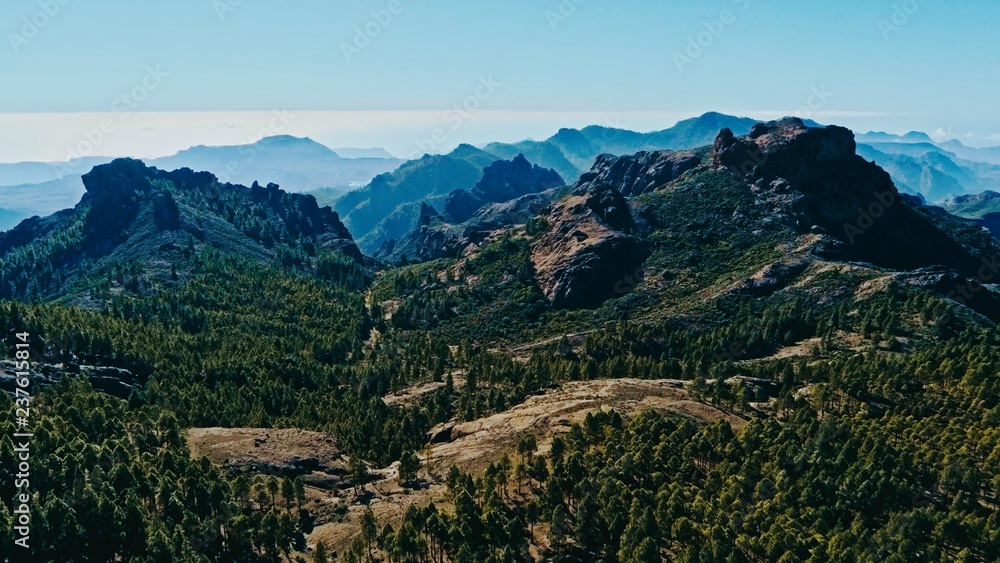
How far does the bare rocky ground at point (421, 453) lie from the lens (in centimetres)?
9831

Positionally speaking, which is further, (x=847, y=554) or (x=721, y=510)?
(x=721, y=510)

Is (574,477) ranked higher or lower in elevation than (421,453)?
higher

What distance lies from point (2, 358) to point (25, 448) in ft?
307

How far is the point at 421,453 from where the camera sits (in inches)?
4906

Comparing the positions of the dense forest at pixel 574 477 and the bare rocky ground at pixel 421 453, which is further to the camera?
the bare rocky ground at pixel 421 453

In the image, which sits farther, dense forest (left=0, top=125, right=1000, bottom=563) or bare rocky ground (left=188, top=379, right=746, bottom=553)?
bare rocky ground (left=188, top=379, right=746, bottom=553)

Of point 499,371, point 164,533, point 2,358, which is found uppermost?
point 2,358

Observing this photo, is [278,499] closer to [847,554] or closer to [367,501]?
[367,501]

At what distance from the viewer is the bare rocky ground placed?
323 ft

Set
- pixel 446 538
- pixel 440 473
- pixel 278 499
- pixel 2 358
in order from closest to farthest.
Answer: pixel 446 538
pixel 278 499
pixel 440 473
pixel 2 358

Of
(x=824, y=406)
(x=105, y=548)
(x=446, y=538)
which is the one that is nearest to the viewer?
(x=105, y=548)

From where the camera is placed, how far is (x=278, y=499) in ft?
328

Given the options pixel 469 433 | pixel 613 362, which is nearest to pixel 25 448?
pixel 469 433

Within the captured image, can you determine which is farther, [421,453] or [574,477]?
[421,453]
